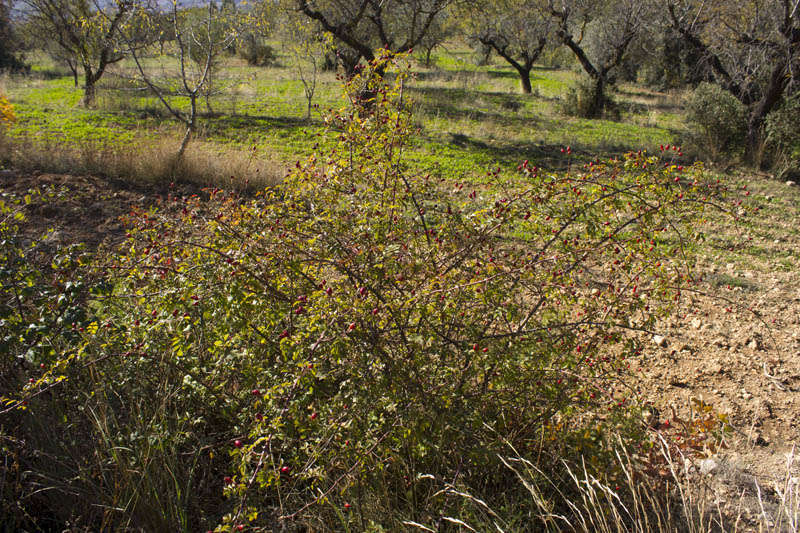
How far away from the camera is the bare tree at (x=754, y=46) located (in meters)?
8.35

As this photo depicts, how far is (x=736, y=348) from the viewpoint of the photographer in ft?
12.3

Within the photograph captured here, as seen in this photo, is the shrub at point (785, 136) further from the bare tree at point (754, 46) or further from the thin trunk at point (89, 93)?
the thin trunk at point (89, 93)

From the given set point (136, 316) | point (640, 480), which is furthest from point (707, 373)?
point (136, 316)

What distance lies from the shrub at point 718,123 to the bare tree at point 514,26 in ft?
20.9

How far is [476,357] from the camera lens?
1946mm

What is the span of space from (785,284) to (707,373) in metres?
2.06

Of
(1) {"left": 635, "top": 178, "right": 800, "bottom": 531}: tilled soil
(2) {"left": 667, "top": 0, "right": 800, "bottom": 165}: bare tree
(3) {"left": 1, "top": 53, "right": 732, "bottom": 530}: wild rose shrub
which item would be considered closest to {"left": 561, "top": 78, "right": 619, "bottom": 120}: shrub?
(2) {"left": 667, "top": 0, "right": 800, "bottom": 165}: bare tree

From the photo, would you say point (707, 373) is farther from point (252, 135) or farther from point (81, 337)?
point (252, 135)

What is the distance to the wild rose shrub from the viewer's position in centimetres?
188

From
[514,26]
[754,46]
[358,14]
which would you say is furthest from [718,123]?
[514,26]

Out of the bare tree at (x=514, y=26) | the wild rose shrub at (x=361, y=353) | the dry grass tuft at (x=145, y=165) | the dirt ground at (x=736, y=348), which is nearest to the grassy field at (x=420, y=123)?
the dry grass tuft at (x=145, y=165)

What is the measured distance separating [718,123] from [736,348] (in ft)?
23.7

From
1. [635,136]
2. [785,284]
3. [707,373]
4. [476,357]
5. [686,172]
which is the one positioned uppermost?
[635,136]

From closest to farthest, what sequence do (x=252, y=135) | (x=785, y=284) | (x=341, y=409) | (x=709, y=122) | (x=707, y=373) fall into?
(x=341, y=409) → (x=707, y=373) → (x=785, y=284) → (x=709, y=122) → (x=252, y=135)
